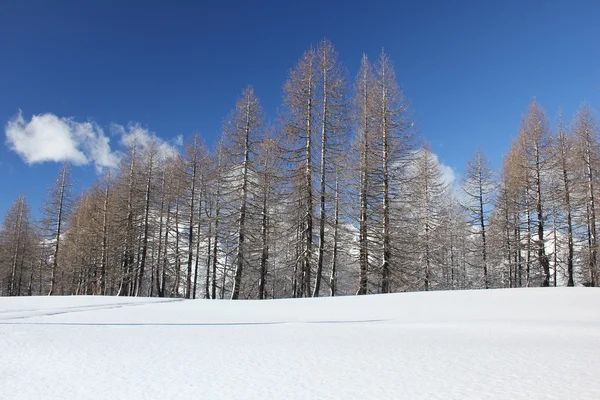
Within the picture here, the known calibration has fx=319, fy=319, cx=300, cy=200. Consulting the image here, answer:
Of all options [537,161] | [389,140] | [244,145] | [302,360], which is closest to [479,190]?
[537,161]

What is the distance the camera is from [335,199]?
51.1ft

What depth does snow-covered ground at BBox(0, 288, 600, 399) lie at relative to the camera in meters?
2.04

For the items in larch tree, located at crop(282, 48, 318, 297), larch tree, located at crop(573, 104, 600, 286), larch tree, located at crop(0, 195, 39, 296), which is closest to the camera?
larch tree, located at crop(282, 48, 318, 297)

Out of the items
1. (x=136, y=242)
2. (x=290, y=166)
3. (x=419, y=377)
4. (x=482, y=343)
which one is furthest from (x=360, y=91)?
(x=136, y=242)

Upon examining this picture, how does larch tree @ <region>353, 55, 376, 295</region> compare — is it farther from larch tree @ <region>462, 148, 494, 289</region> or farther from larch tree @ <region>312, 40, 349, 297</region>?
larch tree @ <region>462, 148, 494, 289</region>

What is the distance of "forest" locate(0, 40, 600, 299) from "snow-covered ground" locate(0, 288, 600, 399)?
910 cm

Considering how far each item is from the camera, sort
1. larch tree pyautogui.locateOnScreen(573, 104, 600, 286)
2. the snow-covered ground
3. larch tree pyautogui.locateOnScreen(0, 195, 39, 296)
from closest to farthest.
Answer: the snow-covered ground < larch tree pyautogui.locateOnScreen(573, 104, 600, 286) < larch tree pyautogui.locateOnScreen(0, 195, 39, 296)

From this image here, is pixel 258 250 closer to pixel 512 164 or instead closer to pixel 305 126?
pixel 305 126

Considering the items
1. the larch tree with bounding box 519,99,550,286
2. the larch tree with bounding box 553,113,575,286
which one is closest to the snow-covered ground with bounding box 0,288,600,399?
the larch tree with bounding box 519,99,550,286

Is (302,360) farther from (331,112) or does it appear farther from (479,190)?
(479,190)

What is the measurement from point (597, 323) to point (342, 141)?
1148 cm

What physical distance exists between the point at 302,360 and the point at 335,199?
42.6ft

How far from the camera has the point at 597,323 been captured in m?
5.09

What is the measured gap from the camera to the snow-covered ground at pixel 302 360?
6.71 feet
